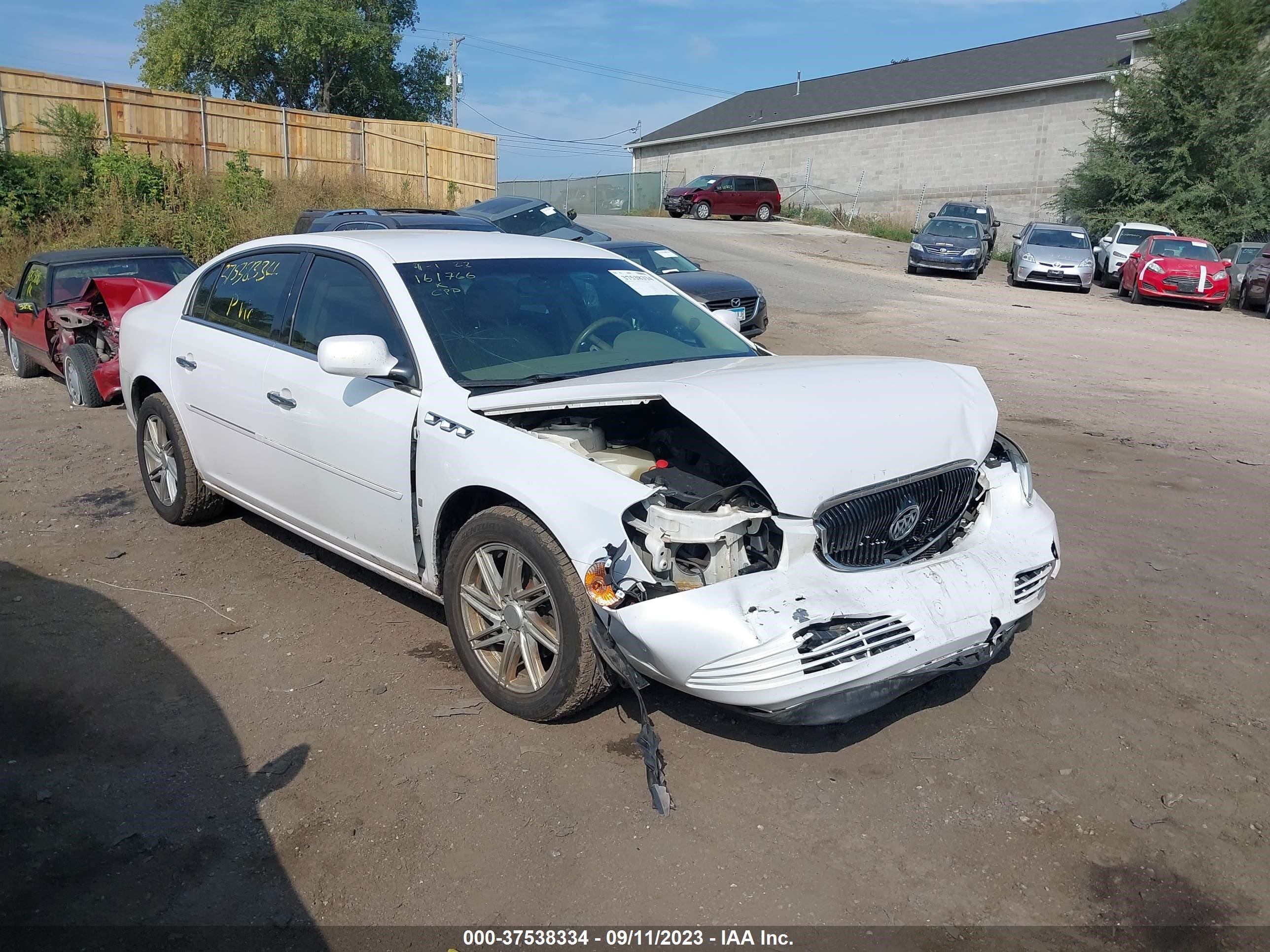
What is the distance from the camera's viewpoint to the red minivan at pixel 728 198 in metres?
38.0

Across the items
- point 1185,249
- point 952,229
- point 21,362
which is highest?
point 952,229

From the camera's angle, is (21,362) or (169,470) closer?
(169,470)

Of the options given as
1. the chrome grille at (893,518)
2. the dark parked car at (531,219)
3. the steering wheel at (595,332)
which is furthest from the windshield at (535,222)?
the chrome grille at (893,518)

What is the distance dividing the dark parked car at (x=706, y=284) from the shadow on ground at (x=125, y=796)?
8.40 meters

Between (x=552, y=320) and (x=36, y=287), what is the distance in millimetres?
8681

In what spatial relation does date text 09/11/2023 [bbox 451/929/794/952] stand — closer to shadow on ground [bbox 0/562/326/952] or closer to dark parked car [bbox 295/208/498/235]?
shadow on ground [bbox 0/562/326/952]

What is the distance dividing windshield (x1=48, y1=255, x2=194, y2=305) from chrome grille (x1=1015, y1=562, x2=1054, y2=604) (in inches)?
361

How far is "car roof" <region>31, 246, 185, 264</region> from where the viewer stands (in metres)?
10.4

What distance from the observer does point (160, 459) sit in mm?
5930

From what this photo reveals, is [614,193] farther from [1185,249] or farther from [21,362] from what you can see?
[21,362]

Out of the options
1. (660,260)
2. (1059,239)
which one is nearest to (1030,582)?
(660,260)

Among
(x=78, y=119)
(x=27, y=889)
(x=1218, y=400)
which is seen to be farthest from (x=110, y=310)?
(x=78, y=119)

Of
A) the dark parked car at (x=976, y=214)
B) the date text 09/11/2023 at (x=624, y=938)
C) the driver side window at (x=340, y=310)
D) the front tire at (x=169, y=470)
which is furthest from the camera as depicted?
the dark parked car at (x=976, y=214)

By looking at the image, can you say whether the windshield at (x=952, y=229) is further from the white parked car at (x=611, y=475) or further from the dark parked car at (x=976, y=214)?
the white parked car at (x=611, y=475)
